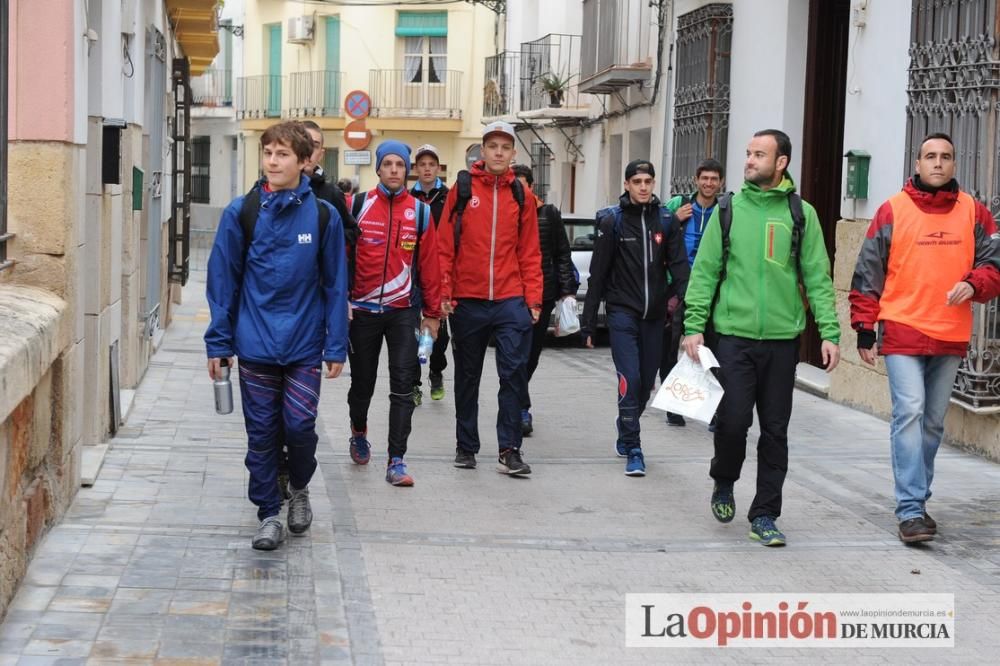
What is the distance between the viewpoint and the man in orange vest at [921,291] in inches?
277

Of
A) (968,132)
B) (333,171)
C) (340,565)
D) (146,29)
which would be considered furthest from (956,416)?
(333,171)

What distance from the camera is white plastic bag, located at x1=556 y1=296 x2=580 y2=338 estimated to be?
966 cm

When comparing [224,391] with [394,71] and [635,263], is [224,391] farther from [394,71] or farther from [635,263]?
[394,71]

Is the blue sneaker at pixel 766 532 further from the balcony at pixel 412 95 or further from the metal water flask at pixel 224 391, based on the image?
the balcony at pixel 412 95

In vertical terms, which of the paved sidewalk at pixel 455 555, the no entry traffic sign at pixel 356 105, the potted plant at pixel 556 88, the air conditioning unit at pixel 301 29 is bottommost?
the paved sidewalk at pixel 455 555

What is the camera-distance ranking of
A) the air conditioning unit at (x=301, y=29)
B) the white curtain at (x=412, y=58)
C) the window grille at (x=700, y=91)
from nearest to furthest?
the window grille at (x=700, y=91), the white curtain at (x=412, y=58), the air conditioning unit at (x=301, y=29)

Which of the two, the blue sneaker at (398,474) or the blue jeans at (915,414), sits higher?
the blue jeans at (915,414)

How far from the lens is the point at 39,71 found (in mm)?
6684

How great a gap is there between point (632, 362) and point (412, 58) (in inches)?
1277

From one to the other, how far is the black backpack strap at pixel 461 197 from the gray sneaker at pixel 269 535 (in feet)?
8.09

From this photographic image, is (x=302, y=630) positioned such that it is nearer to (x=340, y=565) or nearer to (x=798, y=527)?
(x=340, y=565)

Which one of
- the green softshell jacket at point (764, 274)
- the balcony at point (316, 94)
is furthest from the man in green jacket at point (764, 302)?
the balcony at point (316, 94)

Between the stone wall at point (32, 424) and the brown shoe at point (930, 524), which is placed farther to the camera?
the brown shoe at point (930, 524)

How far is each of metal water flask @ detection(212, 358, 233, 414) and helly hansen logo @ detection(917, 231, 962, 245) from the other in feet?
10.5
